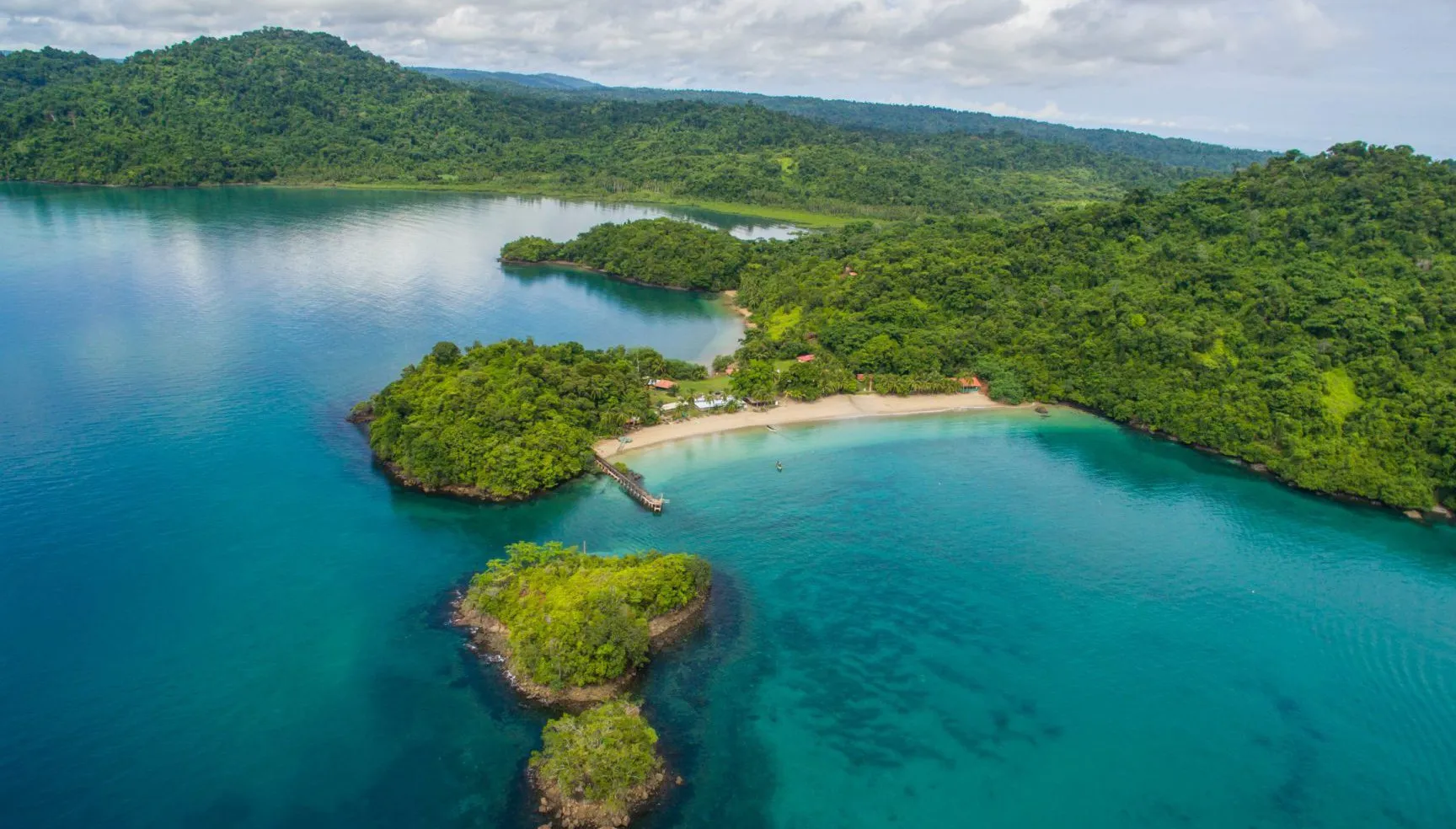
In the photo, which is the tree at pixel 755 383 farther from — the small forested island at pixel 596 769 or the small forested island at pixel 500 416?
the small forested island at pixel 596 769

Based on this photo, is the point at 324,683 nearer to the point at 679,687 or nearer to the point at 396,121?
the point at 679,687

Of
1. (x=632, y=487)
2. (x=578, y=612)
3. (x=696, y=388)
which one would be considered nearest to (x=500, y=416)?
(x=632, y=487)

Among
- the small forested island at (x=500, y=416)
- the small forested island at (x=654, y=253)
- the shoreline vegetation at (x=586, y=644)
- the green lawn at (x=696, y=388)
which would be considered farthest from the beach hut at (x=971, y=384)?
the small forested island at (x=654, y=253)

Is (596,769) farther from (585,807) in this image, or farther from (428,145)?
(428,145)

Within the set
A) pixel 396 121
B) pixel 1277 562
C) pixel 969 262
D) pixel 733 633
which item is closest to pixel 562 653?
pixel 733 633

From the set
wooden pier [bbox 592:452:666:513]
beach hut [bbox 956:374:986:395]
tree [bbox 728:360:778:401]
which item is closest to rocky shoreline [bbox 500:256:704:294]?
tree [bbox 728:360:778:401]

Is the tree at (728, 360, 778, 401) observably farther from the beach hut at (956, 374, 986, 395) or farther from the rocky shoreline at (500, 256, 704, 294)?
the rocky shoreline at (500, 256, 704, 294)

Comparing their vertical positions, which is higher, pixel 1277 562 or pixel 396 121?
pixel 396 121
